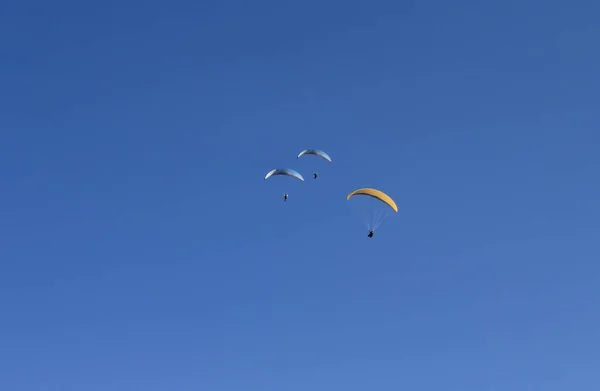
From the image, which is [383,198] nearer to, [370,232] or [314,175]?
[370,232]

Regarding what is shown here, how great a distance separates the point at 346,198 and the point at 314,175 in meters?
16.3

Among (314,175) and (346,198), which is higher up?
(314,175)

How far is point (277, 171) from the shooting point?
324 feet

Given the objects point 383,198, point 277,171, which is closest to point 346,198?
point 383,198

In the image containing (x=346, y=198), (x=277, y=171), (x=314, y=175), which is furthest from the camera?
(x=314, y=175)

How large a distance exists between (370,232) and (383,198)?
12.6 feet

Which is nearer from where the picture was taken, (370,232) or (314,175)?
(370,232)

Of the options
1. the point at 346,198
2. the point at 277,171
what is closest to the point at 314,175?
the point at 277,171

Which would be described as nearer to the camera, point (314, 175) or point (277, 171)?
point (277, 171)

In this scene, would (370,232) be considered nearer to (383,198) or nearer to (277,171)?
(383,198)

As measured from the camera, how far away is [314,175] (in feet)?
350

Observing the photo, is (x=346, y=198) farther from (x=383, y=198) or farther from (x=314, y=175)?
(x=314, y=175)

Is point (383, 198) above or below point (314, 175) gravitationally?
below

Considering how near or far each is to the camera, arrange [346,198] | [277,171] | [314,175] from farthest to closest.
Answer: [314,175]
[277,171]
[346,198]
